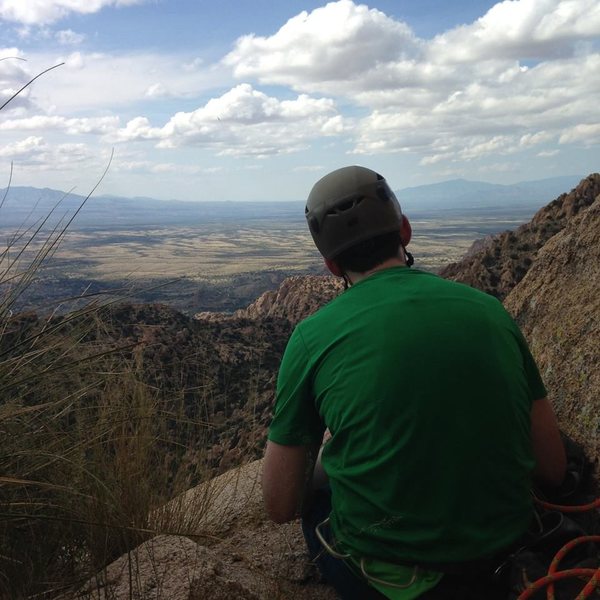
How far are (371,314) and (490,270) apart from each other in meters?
8.69

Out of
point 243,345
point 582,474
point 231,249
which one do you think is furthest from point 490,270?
point 231,249

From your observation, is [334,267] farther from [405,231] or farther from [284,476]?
[284,476]

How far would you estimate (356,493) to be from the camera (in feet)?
6.95

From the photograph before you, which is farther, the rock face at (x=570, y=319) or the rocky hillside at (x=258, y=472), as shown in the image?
the rock face at (x=570, y=319)

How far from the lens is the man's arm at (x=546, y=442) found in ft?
7.80

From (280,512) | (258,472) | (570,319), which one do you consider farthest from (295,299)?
(280,512)

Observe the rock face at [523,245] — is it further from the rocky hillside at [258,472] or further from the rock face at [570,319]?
the rocky hillside at [258,472]

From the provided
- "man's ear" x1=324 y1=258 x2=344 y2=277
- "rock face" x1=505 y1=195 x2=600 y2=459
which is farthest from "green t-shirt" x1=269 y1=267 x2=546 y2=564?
"rock face" x1=505 y1=195 x2=600 y2=459

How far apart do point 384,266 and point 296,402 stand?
615mm

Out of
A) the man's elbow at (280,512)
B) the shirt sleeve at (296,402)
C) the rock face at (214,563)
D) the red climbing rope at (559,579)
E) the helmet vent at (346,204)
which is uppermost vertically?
the helmet vent at (346,204)

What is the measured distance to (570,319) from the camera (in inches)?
151

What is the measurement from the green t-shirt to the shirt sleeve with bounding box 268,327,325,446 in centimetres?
1

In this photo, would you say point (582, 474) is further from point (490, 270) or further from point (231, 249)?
point (231, 249)

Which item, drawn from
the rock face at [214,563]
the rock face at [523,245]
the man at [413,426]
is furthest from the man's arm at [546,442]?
the rock face at [523,245]
